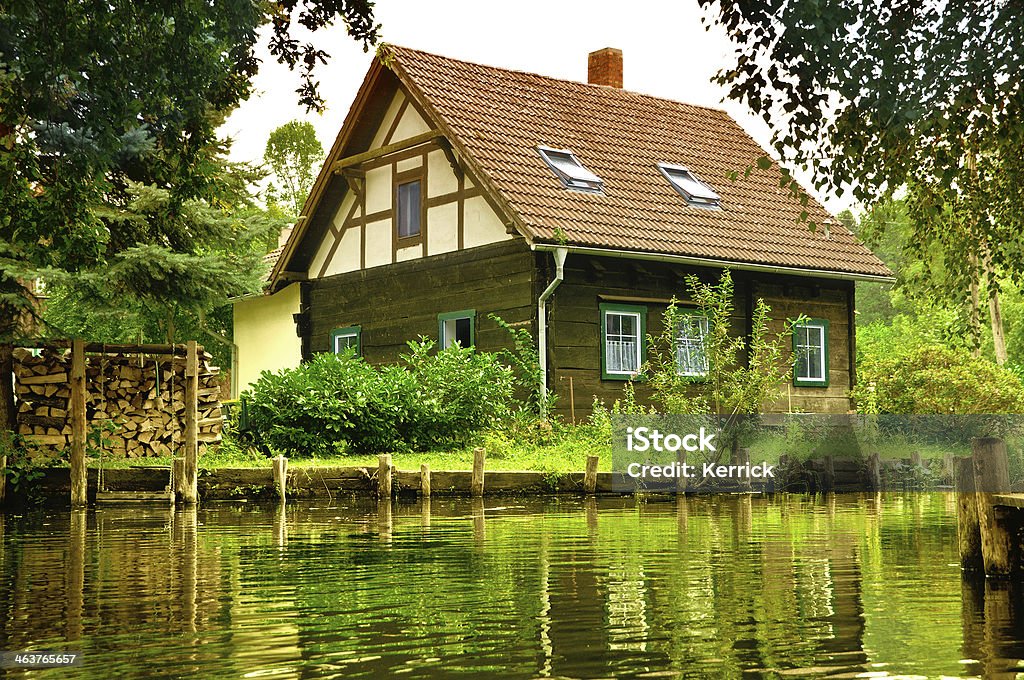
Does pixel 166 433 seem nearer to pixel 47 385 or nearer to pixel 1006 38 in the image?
pixel 47 385

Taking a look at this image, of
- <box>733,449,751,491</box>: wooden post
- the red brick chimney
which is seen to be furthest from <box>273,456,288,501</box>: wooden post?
Answer: the red brick chimney

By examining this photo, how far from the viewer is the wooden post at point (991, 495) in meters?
10.3

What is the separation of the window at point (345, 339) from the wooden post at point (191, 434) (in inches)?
418

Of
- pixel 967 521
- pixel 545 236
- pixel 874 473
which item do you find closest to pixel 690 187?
pixel 545 236

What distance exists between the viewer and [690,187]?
30.9 meters

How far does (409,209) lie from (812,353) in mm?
9775

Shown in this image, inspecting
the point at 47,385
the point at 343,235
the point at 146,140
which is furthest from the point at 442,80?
the point at 47,385

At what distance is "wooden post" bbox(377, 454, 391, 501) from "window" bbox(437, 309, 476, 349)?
802 cm

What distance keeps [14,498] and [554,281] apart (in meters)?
10.4

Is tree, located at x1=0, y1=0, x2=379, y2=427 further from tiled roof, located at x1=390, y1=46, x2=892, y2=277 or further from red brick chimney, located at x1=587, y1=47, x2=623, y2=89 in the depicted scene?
red brick chimney, located at x1=587, y1=47, x2=623, y2=89

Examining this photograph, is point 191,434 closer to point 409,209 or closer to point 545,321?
point 545,321

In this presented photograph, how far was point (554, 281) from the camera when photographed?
25.8 metres

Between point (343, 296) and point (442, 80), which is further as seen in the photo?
point (343, 296)

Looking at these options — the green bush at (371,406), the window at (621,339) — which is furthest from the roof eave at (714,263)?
the green bush at (371,406)
